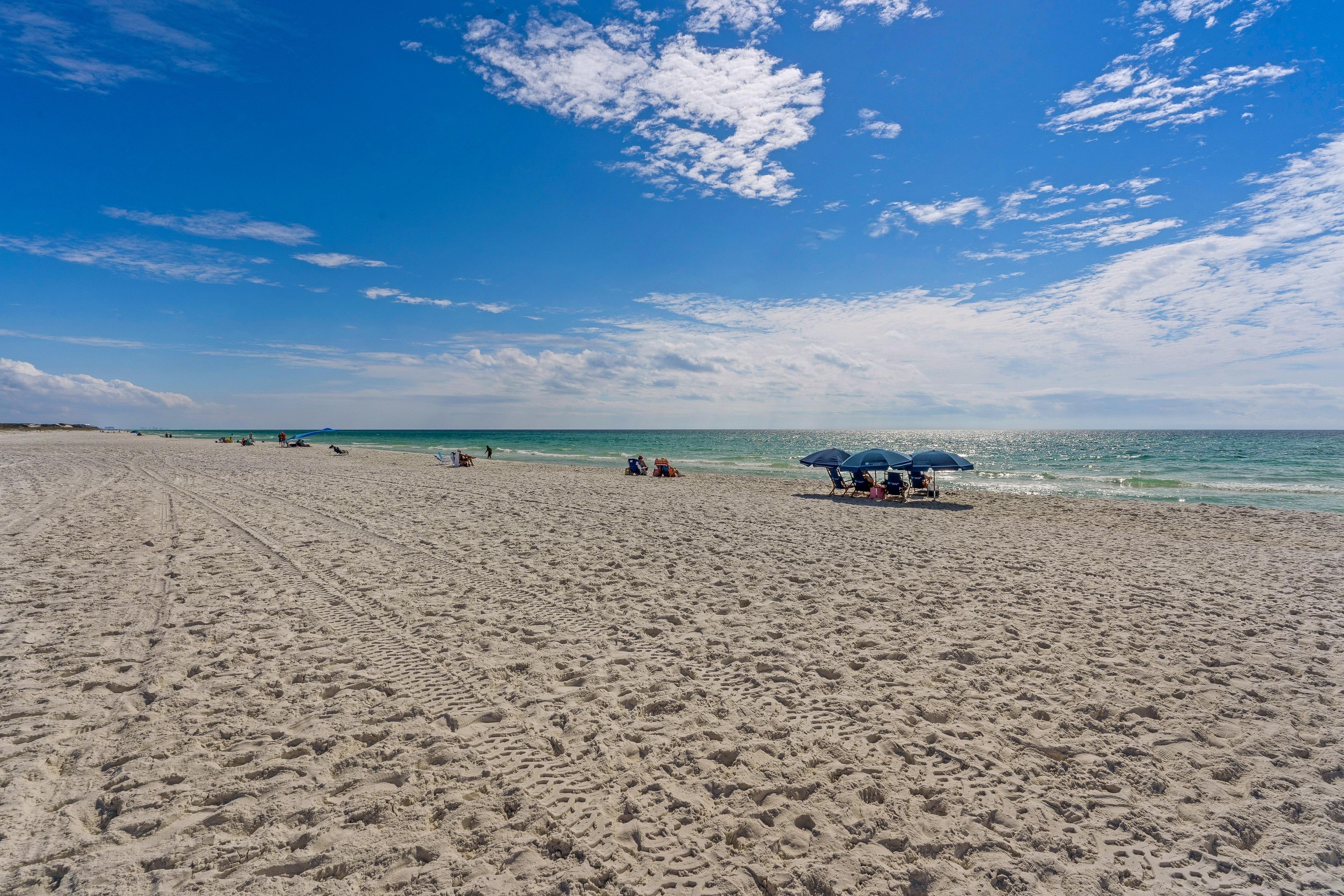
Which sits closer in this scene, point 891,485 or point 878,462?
point 878,462

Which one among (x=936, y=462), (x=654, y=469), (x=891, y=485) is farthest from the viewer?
(x=654, y=469)

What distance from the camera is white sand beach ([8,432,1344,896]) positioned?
2828 mm

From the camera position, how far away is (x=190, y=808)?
3.04 m

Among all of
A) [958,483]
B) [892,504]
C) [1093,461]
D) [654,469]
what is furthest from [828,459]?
[1093,461]

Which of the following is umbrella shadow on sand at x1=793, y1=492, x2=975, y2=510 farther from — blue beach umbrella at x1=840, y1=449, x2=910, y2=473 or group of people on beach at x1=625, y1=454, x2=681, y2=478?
group of people on beach at x1=625, y1=454, x2=681, y2=478

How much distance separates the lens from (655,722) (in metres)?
4.06

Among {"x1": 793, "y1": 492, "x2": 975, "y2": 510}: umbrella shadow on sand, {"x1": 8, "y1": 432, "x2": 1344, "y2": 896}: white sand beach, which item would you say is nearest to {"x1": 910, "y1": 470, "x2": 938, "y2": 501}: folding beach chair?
{"x1": 793, "y1": 492, "x2": 975, "y2": 510}: umbrella shadow on sand

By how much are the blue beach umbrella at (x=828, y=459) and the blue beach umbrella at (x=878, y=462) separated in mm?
617

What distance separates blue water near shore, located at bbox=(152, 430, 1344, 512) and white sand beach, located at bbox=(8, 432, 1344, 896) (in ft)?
50.2

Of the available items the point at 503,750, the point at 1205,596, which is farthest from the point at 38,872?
the point at 1205,596

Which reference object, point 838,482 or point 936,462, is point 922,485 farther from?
point 838,482

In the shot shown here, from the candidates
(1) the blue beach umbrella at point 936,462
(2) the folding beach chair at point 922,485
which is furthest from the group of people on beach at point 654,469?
(1) the blue beach umbrella at point 936,462

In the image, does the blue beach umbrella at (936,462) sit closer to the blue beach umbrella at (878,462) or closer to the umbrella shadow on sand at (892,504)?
the blue beach umbrella at (878,462)

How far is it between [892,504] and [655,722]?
13875 mm
